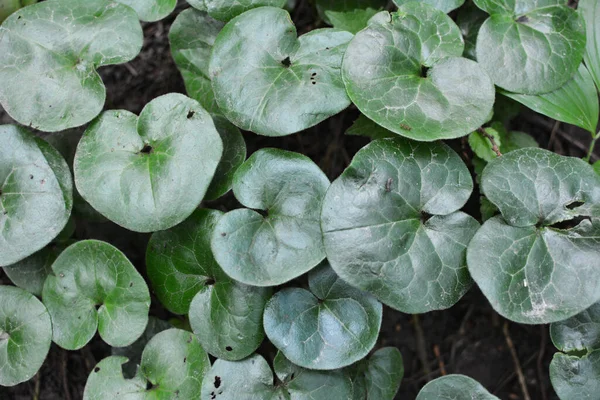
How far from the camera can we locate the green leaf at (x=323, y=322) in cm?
151

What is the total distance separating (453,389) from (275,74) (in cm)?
107

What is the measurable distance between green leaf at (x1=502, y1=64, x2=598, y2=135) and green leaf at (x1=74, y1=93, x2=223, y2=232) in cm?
96

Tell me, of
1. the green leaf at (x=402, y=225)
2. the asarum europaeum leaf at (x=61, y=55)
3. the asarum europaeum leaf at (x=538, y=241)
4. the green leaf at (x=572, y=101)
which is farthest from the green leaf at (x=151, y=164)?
the green leaf at (x=572, y=101)

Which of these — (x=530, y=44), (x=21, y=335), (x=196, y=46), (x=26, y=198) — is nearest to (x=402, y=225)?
(x=530, y=44)

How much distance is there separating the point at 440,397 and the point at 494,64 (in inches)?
40.0

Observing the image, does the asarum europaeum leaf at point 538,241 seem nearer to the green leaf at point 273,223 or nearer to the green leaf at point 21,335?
the green leaf at point 273,223

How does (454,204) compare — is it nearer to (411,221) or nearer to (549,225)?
(411,221)

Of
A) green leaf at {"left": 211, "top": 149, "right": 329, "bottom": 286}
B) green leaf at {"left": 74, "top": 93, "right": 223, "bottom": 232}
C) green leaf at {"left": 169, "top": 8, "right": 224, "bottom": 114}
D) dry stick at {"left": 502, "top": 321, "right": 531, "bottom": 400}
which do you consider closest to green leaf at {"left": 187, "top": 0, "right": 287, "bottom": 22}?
green leaf at {"left": 169, "top": 8, "right": 224, "bottom": 114}

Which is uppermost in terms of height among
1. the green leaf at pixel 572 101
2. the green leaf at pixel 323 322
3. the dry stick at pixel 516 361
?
the green leaf at pixel 572 101

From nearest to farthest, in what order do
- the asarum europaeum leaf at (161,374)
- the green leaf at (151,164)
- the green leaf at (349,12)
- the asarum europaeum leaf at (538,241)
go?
the asarum europaeum leaf at (538,241) → the green leaf at (151,164) → the asarum europaeum leaf at (161,374) → the green leaf at (349,12)

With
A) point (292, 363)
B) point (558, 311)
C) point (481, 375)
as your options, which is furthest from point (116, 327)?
point (481, 375)

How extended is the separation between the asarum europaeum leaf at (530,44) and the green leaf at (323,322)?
792 millimetres

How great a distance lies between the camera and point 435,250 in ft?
4.80

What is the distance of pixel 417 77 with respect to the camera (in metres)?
1.55
